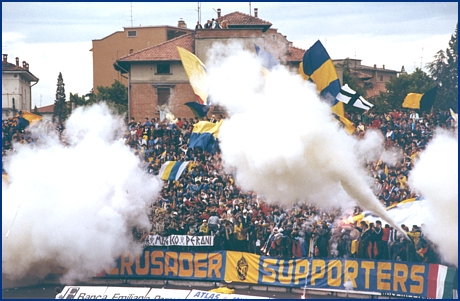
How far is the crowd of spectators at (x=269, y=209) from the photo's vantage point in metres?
24.3

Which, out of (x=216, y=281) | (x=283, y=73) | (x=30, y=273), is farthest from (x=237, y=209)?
(x=30, y=273)

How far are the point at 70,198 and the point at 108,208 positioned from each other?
1.26 meters

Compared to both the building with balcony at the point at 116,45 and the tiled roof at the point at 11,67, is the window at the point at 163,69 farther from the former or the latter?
the building with balcony at the point at 116,45

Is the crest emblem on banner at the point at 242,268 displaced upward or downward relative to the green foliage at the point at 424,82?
downward

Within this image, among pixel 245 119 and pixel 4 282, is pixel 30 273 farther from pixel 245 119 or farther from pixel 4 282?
pixel 245 119

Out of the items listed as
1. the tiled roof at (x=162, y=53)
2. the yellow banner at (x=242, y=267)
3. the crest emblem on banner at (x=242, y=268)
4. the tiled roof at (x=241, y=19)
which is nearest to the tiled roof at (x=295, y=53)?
the tiled roof at (x=241, y=19)

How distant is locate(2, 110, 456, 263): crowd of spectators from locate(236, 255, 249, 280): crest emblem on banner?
0.51 metres

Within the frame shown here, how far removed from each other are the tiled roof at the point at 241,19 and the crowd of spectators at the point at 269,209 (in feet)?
43.2

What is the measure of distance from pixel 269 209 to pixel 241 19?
20.7 metres

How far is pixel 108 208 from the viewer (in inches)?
1114

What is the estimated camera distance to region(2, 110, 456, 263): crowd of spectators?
79.6ft

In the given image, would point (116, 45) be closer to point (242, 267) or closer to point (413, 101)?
point (413, 101)

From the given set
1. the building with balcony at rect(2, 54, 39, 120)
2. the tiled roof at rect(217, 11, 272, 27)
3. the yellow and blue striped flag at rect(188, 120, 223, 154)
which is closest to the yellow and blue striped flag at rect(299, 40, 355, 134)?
the yellow and blue striped flag at rect(188, 120, 223, 154)

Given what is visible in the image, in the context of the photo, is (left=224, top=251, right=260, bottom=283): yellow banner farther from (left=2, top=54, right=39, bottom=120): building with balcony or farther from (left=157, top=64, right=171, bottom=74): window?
(left=2, top=54, right=39, bottom=120): building with balcony
